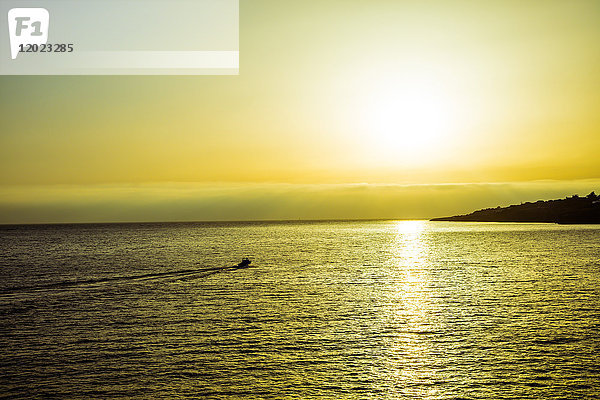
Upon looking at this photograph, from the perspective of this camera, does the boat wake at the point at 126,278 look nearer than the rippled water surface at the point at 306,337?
No

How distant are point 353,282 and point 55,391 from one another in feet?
140

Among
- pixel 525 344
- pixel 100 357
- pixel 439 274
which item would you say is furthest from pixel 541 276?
pixel 100 357

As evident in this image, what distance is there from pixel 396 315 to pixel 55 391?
2534 centimetres

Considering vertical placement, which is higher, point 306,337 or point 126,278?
point 306,337

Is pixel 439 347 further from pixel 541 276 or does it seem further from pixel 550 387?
pixel 541 276

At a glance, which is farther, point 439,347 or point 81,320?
point 81,320

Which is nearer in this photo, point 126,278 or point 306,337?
point 306,337

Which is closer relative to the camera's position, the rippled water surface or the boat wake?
the rippled water surface

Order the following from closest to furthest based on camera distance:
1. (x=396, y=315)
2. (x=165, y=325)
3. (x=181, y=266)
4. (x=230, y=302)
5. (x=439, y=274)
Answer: (x=165, y=325) → (x=396, y=315) → (x=230, y=302) → (x=439, y=274) → (x=181, y=266)

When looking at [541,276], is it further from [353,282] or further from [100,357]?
[100,357]

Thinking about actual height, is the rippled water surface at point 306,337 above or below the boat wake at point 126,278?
above

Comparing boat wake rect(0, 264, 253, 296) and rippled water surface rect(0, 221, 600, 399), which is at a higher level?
rippled water surface rect(0, 221, 600, 399)

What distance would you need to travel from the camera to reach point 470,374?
25.6m

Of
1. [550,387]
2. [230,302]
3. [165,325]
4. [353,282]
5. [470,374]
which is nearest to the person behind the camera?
[550,387]
